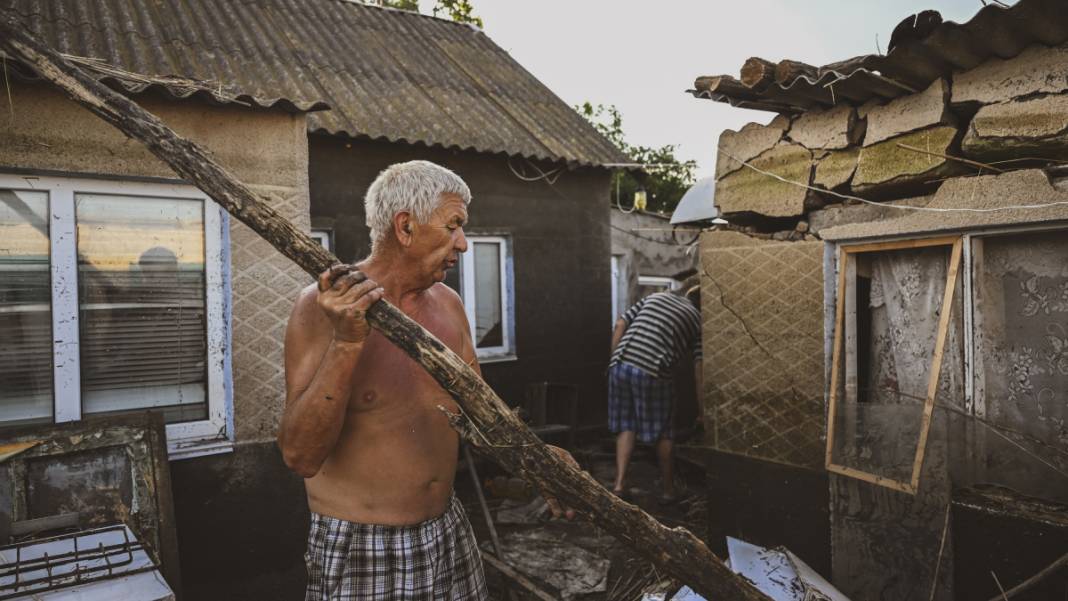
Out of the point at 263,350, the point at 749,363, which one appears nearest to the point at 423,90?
the point at 263,350

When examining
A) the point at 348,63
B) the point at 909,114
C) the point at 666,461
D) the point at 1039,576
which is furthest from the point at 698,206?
the point at 1039,576

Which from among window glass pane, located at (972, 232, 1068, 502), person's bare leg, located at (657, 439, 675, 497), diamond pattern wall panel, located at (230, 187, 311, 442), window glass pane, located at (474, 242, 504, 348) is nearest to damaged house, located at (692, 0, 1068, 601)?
window glass pane, located at (972, 232, 1068, 502)

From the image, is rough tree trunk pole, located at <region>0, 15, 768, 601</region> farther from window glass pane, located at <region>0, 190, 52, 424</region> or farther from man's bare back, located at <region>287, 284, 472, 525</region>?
window glass pane, located at <region>0, 190, 52, 424</region>

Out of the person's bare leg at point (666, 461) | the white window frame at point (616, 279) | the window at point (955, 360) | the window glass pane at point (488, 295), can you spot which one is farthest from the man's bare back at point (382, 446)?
the white window frame at point (616, 279)

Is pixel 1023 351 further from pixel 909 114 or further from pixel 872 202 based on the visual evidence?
pixel 909 114

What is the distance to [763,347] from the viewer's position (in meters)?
4.41

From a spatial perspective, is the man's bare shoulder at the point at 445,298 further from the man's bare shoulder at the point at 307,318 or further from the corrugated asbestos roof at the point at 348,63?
the corrugated asbestos roof at the point at 348,63

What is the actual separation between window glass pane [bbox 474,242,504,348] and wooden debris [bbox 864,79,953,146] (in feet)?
15.3

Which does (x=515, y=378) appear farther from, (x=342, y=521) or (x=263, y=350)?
(x=342, y=521)

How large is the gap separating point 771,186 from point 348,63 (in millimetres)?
5415

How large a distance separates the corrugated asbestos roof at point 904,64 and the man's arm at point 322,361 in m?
2.49

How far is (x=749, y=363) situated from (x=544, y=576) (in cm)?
200

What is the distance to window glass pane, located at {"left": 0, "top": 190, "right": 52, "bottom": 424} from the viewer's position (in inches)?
142

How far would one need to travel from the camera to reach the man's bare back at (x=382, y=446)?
7.40 ft
